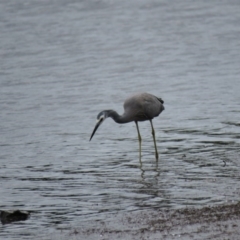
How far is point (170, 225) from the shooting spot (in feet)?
29.7

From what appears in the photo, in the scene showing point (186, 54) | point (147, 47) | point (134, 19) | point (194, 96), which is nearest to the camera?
point (194, 96)

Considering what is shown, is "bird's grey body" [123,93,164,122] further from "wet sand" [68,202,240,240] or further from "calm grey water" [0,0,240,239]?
"wet sand" [68,202,240,240]

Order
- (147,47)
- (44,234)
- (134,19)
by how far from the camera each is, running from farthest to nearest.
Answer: (134,19), (147,47), (44,234)

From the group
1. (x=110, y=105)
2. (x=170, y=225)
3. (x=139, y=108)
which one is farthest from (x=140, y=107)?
(x=170, y=225)

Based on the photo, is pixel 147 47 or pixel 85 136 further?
pixel 147 47

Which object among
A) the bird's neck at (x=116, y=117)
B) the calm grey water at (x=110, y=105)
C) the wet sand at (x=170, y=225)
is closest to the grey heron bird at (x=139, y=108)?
the bird's neck at (x=116, y=117)

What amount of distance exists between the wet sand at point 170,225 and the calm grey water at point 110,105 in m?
0.39

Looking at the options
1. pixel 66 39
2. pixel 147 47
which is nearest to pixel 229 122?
pixel 147 47

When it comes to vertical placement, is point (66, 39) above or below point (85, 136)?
below

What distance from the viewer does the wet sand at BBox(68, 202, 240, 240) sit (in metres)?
8.56

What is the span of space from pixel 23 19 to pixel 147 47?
7.39 meters

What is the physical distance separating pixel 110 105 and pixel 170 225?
1022 centimetres

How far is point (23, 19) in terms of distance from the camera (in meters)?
32.8

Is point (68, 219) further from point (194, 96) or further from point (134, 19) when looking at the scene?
point (134, 19)
